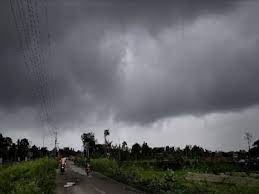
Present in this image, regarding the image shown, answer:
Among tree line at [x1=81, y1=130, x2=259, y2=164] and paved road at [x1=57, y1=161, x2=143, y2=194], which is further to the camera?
tree line at [x1=81, y1=130, x2=259, y2=164]

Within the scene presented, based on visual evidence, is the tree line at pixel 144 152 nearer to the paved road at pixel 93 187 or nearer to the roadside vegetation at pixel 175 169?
the roadside vegetation at pixel 175 169

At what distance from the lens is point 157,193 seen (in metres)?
26.8

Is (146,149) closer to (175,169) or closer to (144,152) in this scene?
(144,152)

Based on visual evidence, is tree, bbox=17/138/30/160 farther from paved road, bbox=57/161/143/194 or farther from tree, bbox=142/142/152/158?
paved road, bbox=57/161/143/194

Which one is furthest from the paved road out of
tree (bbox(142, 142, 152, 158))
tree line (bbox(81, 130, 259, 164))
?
tree (bbox(142, 142, 152, 158))

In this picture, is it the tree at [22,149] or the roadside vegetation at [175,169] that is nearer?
the roadside vegetation at [175,169]

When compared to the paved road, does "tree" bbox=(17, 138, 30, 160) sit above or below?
above

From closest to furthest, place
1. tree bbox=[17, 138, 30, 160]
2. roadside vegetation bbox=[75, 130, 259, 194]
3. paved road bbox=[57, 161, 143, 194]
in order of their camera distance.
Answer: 1. paved road bbox=[57, 161, 143, 194]
2. roadside vegetation bbox=[75, 130, 259, 194]
3. tree bbox=[17, 138, 30, 160]

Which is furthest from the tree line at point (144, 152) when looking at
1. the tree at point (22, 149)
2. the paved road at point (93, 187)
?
the paved road at point (93, 187)

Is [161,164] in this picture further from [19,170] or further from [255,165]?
[19,170]

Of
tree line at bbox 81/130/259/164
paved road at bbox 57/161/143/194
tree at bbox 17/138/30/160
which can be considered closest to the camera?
paved road at bbox 57/161/143/194

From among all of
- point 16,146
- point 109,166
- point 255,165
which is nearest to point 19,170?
point 109,166

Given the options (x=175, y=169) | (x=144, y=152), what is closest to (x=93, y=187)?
(x=175, y=169)

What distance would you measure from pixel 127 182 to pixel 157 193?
33.4 ft
